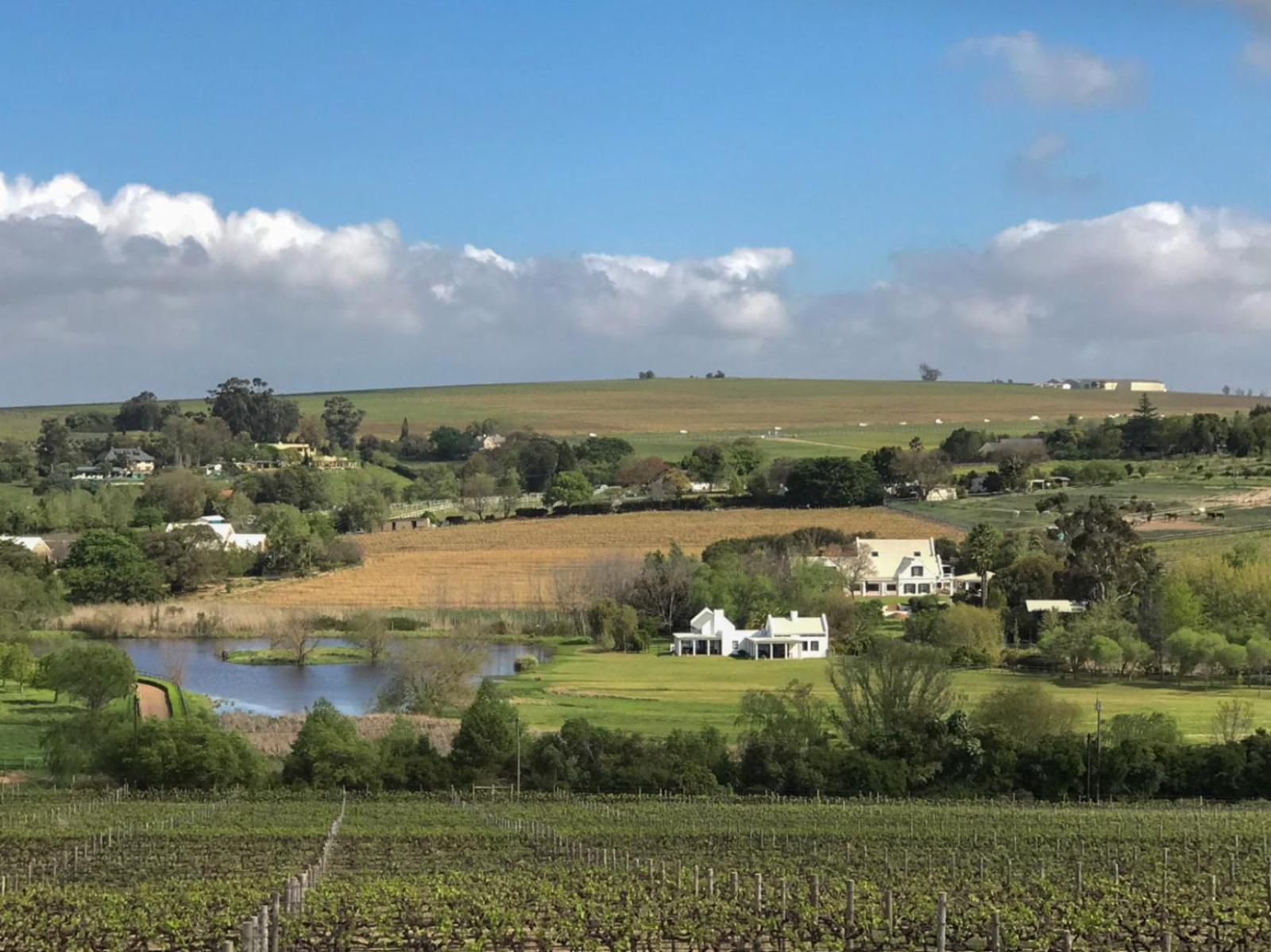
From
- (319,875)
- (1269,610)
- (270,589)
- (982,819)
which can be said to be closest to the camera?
(319,875)

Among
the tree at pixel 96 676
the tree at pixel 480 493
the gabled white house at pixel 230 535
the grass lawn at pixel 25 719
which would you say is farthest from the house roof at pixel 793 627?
the tree at pixel 480 493

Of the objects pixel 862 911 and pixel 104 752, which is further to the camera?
pixel 104 752

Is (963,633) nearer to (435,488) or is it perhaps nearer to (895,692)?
(895,692)

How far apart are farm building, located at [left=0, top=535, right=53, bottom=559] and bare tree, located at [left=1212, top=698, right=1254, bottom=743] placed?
214ft

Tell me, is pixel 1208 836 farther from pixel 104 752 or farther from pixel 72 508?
pixel 72 508

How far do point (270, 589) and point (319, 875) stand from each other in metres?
64.6

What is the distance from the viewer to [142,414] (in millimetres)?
182375

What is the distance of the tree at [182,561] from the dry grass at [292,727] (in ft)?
126

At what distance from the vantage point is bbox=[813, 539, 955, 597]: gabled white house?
88.2m

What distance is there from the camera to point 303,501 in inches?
4968

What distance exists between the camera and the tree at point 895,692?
46.5 meters

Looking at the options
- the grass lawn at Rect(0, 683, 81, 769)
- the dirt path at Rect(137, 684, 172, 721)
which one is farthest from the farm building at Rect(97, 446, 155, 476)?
the dirt path at Rect(137, 684, 172, 721)

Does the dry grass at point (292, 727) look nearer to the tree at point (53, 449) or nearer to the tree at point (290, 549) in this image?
the tree at point (290, 549)

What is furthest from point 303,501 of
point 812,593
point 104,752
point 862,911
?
point 862,911
